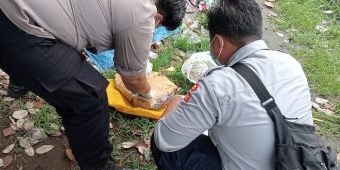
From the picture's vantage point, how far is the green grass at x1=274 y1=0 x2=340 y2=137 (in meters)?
3.54

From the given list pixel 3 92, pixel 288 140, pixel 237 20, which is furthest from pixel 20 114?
pixel 288 140

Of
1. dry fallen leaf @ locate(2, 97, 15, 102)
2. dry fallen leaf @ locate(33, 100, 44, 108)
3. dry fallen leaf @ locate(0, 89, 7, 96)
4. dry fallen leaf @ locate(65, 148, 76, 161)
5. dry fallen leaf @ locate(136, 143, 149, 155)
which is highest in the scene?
dry fallen leaf @ locate(0, 89, 7, 96)

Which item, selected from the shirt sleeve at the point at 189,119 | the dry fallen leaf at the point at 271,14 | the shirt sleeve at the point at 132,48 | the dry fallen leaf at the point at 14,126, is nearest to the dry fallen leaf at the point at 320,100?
the dry fallen leaf at the point at 271,14

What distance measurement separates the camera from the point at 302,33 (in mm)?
A: 4477

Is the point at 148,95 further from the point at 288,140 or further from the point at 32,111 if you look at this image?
the point at 288,140

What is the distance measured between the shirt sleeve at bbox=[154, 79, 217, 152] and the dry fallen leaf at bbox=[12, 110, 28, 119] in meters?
1.40

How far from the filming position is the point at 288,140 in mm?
1747

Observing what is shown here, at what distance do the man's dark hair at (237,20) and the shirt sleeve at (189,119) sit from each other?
27 centimetres

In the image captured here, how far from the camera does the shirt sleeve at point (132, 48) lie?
2.05 metres

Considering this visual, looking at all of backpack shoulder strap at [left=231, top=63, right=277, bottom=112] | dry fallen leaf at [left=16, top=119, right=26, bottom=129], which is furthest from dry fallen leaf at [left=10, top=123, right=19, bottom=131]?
backpack shoulder strap at [left=231, top=63, right=277, bottom=112]

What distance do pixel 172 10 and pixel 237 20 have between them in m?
0.47

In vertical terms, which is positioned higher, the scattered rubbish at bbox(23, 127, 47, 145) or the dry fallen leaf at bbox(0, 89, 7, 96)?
the dry fallen leaf at bbox(0, 89, 7, 96)

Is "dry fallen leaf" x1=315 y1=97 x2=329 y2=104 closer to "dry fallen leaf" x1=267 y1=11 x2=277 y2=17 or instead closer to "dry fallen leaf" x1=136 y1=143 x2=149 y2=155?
"dry fallen leaf" x1=267 y1=11 x2=277 y2=17

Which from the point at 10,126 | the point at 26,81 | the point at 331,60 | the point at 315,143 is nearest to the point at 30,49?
the point at 26,81
